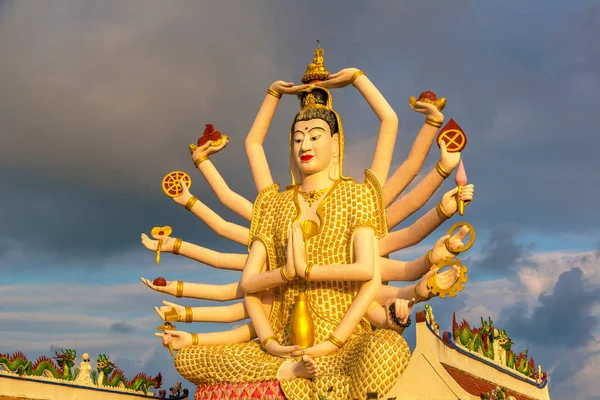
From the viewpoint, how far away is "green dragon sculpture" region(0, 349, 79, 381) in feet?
45.1

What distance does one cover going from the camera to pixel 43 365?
46.8 ft

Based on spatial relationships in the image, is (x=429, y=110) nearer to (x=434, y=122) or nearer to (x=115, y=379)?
(x=434, y=122)

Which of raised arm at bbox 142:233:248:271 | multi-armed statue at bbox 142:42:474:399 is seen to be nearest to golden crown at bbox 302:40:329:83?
multi-armed statue at bbox 142:42:474:399

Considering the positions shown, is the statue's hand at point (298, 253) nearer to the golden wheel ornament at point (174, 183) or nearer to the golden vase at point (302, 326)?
the golden vase at point (302, 326)

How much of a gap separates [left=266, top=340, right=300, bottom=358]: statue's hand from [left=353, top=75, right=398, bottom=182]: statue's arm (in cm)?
309

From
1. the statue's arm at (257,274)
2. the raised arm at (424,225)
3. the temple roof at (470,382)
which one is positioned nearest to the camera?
the temple roof at (470,382)

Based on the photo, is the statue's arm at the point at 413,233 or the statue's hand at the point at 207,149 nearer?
the statue's arm at the point at 413,233

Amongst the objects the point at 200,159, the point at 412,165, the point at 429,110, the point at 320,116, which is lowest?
the point at 412,165

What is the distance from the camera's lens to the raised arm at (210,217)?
15289 mm

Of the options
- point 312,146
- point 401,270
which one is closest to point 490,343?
point 401,270

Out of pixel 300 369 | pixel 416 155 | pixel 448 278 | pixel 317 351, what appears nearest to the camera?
pixel 448 278

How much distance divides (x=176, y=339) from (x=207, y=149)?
11.0 feet

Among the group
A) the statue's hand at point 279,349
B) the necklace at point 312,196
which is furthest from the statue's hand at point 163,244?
the statue's hand at point 279,349

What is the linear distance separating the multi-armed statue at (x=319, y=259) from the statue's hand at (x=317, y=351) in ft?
0.05
